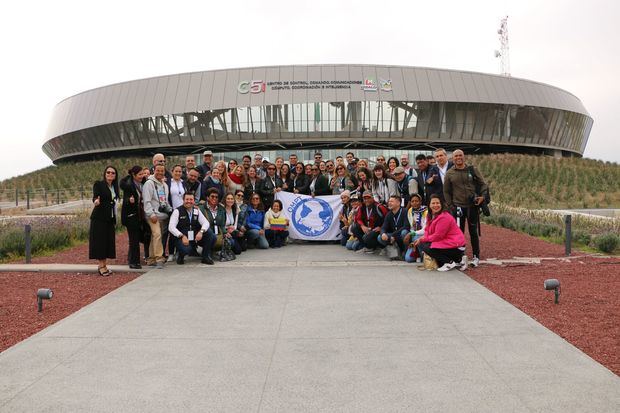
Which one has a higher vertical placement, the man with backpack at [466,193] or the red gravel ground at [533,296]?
the man with backpack at [466,193]

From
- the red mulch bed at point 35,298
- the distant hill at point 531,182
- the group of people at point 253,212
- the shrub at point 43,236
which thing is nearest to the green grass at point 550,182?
the distant hill at point 531,182

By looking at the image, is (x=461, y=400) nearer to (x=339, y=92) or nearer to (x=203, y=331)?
(x=203, y=331)

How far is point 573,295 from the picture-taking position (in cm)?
689

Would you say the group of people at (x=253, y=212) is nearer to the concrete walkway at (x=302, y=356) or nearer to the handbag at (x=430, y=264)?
the handbag at (x=430, y=264)

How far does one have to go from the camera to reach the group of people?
343 inches

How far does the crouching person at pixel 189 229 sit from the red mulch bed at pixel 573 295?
480 centimetres

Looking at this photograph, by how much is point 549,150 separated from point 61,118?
53838mm

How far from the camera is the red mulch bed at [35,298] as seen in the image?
572cm

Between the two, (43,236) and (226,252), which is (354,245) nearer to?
(226,252)

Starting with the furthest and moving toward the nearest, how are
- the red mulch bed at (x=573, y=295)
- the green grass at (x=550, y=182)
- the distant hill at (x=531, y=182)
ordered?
the distant hill at (x=531, y=182) → the green grass at (x=550, y=182) → the red mulch bed at (x=573, y=295)

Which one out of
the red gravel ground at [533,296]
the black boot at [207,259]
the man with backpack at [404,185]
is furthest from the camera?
the man with backpack at [404,185]

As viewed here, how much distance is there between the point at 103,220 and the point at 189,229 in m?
1.51

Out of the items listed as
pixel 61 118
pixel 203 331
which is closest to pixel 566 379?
pixel 203 331

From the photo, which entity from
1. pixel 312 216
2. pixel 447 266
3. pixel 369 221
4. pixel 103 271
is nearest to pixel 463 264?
pixel 447 266
